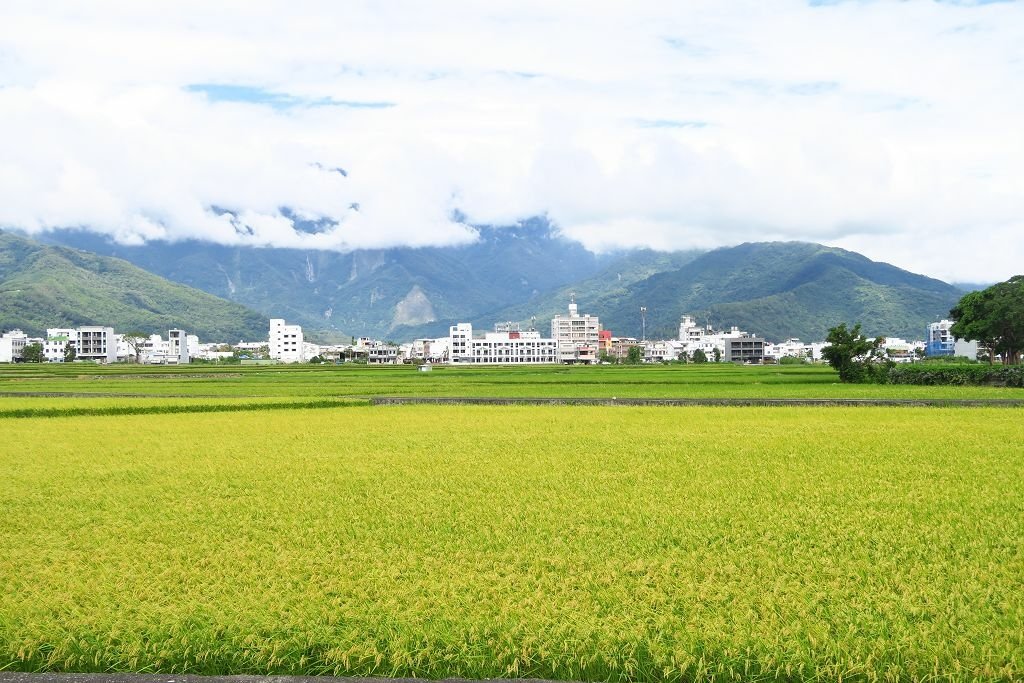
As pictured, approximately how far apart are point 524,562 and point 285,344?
6799 inches

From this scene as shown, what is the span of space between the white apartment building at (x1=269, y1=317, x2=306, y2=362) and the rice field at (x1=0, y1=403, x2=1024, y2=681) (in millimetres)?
161107

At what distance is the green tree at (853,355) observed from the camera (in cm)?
4891

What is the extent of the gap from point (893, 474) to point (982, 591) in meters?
6.35

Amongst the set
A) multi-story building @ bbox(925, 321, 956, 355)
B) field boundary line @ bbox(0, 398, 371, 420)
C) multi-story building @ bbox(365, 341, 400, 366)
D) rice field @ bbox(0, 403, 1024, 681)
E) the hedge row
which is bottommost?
field boundary line @ bbox(0, 398, 371, 420)

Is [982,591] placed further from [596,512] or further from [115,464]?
[115,464]

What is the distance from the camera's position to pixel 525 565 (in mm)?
7289

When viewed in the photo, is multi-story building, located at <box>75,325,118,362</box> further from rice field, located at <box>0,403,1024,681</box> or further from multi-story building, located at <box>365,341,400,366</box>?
rice field, located at <box>0,403,1024,681</box>

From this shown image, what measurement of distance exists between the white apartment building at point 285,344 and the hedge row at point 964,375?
140448mm

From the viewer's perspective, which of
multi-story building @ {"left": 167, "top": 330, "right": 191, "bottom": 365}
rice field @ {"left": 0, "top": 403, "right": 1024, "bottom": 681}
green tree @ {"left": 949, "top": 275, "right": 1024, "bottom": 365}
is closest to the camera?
rice field @ {"left": 0, "top": 403, "right": 1024, "bottom": 681}

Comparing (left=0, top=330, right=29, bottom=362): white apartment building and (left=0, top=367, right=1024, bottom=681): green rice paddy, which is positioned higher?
(left=0, top=330, right=29, bottom=362): white apartment building

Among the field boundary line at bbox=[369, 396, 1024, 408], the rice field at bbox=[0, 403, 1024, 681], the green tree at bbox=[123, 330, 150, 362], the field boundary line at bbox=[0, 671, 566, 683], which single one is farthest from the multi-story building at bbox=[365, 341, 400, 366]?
the field boundary line at bbox=[0, 671, 566, 683]

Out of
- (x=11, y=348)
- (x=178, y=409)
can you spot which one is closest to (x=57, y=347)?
(x=11, y=348)

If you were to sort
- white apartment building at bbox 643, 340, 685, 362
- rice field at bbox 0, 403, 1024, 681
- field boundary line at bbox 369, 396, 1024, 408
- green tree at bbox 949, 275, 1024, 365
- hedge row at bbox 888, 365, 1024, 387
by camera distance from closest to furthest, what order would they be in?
rice field at bbox 0, 403, 1024, 681, field boundary line at bbox 369, 396, 1024, 408, hedge row at bbox 888, 365, 1024, 387, green tree at bbox 949, 275, 1024, 365, white apartment building at bbox 643, 340, 685, 362

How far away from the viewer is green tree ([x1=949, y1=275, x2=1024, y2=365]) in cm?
6208
